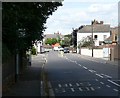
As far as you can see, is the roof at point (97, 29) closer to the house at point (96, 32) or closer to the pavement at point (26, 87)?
the house at point (96, 32)

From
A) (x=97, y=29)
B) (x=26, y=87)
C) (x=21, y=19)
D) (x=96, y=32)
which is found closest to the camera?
(x=26, y=87)

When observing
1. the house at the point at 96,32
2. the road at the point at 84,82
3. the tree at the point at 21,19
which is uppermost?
the house at the point at 96,32

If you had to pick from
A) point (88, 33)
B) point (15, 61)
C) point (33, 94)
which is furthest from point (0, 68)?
point (88, 33)

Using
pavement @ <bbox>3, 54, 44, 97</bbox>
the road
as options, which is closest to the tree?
pavement @ <bbox>3, 54, 44, 97</bbox>

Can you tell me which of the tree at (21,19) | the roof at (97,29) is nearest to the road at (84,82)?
the tree at (21,19)

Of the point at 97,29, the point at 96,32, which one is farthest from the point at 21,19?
the point at 97,29

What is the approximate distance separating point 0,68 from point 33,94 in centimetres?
177

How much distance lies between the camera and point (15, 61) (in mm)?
27359

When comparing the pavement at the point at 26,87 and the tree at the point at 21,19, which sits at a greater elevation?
the tree at the point at 21,19

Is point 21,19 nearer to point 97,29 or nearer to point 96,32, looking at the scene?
point 96,32

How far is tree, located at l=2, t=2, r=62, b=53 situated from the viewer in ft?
69.2

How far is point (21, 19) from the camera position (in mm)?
24016

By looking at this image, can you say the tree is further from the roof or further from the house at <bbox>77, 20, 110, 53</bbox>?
the roof

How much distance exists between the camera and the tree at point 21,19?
21.1 m
